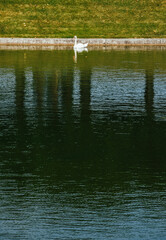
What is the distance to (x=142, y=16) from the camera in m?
92.7

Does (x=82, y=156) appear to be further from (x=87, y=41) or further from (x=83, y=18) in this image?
(x=83, y=18)

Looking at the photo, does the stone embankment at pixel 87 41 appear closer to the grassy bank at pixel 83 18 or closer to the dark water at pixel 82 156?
the grassy bank at pixel 83 18

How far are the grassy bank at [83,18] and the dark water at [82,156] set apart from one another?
→ 38530mm

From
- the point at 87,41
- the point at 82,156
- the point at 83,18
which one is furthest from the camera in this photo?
the point at 83,18

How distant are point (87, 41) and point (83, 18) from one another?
11665 millimetres

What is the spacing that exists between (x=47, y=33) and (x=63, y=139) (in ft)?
198

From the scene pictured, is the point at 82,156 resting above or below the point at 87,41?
below

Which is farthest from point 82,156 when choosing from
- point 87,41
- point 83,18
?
point 83,18

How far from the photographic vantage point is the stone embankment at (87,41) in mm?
79688

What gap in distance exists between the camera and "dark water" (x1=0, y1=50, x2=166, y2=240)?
16281 mm

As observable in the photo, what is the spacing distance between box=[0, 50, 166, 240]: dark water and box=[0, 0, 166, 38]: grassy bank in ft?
126

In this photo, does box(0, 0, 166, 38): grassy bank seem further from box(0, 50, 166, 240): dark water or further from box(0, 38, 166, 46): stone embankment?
box(0, 50, 166, 240): dark water

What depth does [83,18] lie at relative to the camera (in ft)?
299

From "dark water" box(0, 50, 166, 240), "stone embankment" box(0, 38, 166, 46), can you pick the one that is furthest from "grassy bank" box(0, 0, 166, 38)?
"dark water" box(0, 50, 166, 240)
